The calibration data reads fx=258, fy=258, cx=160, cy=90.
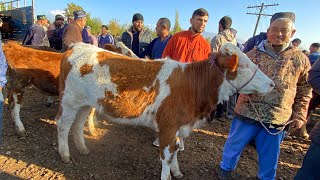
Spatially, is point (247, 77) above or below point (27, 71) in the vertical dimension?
above

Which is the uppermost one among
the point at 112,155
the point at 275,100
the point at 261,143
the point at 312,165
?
the point at 275,100

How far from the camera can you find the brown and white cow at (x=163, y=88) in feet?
11.0

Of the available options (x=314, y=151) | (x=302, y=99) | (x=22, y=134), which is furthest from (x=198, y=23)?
(x=22, y=134)

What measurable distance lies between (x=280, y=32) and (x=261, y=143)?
144cm

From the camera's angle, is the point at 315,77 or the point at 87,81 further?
the point at 87,81

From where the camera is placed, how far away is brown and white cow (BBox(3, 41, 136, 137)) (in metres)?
4.77

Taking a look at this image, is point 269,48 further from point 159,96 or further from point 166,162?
point 166,162

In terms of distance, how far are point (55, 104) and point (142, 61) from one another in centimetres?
416

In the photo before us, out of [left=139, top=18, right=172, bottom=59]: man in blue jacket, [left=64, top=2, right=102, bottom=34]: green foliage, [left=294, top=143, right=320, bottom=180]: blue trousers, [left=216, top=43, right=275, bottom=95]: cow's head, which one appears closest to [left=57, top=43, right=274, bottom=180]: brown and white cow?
[left=216, top=43, right=275, bottom=95]: cow's head

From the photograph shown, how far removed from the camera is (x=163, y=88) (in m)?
3.41

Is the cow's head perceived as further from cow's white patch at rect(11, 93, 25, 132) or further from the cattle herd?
cow's white patch at rect(11, 93, 25, 132)

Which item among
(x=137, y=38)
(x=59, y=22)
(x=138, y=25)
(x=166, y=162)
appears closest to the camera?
(x=166, y=162)

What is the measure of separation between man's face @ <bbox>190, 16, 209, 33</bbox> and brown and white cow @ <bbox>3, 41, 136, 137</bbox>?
2615mm

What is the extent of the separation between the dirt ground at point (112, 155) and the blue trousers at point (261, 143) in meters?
0.76
